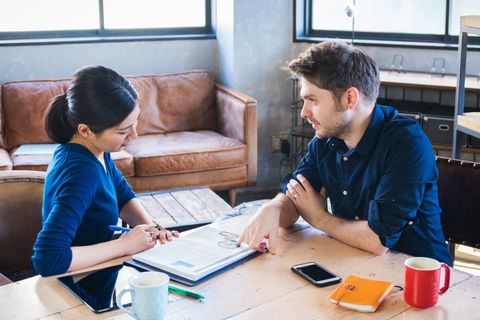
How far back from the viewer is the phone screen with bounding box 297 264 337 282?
67.2 inches

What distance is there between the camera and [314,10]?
16.6ft

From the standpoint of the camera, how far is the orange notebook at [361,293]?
1.55m

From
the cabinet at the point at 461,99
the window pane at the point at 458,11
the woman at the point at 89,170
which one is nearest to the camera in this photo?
the woman at the point at 89,170

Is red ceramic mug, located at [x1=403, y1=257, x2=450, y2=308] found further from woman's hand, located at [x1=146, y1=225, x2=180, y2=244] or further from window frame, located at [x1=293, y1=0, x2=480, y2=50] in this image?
window frame, located at [x1=293, y1=0, x2=480, y2=50]

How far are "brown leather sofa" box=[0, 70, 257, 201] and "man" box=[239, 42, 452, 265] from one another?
225cm

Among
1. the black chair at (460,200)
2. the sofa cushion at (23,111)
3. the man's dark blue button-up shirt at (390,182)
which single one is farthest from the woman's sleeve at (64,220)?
the sofa cushion at (23,111)

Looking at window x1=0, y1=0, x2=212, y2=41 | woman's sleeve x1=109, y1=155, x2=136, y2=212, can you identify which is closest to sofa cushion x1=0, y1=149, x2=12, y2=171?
window x1=0, y1=0, x2=212, y2=41

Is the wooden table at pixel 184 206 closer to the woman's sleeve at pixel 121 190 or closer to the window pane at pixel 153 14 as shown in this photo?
the woman's sleeve at pixel 121 190

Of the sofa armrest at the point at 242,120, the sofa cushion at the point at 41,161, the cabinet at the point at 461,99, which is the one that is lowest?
the sofa cushion at the point at 41,161

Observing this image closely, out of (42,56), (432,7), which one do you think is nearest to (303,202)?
(432,7)

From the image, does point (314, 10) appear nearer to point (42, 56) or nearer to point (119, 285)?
point (42, 56)

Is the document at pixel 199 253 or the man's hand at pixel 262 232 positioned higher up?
the man's hand at pixel 262 232

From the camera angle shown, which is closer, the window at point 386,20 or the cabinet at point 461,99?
the cabinet at point 461,99

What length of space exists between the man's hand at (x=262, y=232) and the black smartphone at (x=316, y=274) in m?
0.14
